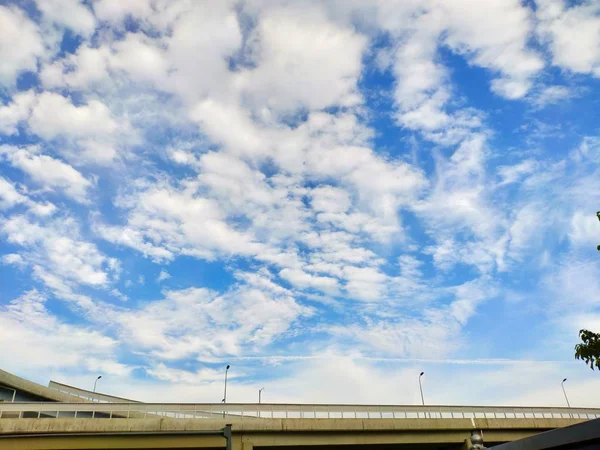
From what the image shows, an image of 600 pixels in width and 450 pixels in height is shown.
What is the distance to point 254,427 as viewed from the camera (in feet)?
108

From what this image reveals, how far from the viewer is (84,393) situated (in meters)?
43.8

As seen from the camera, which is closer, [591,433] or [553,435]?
[591,433]

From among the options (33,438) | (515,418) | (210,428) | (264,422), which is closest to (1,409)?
(33,438)

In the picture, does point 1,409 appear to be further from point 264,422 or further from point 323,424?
point 323,424

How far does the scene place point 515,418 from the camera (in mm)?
39406

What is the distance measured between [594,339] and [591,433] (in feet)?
13.5

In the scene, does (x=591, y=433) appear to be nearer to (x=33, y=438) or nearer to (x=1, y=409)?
(x=33, y=438)

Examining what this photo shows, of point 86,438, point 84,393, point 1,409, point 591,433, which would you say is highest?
point 84,393

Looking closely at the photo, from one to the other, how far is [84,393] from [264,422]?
2059 centimetres

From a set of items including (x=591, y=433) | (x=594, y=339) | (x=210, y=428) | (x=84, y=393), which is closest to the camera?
(x=591, y=433)

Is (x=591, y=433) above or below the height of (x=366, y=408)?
below

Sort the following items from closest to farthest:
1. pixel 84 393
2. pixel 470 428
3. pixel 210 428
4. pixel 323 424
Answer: pixel 210 428, pixel 323 424, pixel 470 428, pixel 84 393

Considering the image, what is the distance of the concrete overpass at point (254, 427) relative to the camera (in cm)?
2905

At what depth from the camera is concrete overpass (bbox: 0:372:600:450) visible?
29047mm
